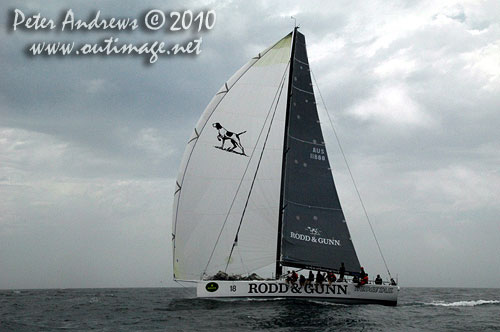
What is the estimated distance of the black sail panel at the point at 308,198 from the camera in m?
27.6

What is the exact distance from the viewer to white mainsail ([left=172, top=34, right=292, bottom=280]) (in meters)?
26.6

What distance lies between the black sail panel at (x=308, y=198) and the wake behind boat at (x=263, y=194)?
0.18 ft

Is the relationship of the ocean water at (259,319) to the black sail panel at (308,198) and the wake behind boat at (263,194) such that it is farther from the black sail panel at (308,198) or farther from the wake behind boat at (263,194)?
the black sail panel at (308,198)

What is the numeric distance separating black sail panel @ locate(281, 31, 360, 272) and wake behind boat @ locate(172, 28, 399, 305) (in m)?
0.05

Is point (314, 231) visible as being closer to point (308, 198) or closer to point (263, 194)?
point (308, 198)

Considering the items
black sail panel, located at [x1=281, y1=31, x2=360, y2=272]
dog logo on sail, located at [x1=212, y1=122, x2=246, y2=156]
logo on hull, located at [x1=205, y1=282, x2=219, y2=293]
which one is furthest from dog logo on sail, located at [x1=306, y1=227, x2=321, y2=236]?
logo on hull, located at [x1=205, y1=282, x2=219, y2=293]

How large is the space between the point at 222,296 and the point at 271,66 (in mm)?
12708

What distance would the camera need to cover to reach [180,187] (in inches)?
1071

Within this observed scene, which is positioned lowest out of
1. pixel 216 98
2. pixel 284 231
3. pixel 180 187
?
pixel 284 231

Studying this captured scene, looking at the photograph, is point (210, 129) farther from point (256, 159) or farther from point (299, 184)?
point (299, 184)

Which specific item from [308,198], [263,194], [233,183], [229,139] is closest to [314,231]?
[308,198]

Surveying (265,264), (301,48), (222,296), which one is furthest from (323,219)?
(301,48)

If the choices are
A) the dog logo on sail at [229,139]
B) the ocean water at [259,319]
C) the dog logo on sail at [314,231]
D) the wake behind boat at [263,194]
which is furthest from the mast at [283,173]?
the dog logo on sail at [229,139]

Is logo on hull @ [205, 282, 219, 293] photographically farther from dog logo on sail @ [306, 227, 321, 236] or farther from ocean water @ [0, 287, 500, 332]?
dog logo on sail @ [306, 227, 321, 236]
